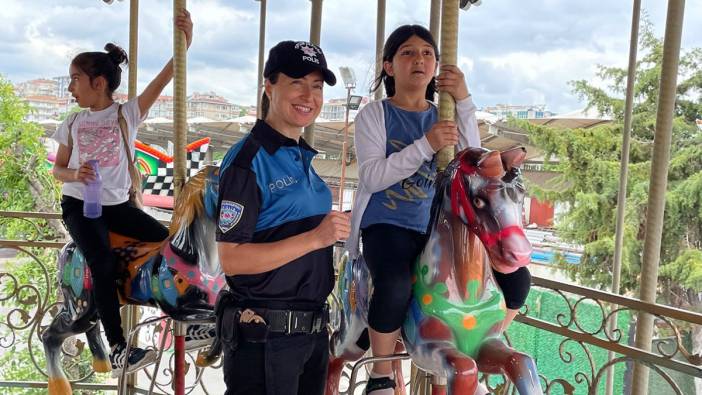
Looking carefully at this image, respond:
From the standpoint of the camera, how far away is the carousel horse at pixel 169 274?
6.47 feet

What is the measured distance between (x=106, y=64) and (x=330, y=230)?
1.61 m

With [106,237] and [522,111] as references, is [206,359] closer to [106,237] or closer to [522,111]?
[106,237]

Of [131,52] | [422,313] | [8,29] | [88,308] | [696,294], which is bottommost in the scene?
[696,294]

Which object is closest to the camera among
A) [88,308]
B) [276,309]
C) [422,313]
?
[276,309]

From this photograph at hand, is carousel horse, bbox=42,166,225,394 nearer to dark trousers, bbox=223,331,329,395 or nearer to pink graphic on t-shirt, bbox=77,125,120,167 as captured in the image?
pink graphic on t-shirt, bbox=77,125,120,167

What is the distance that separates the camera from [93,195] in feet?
7.52

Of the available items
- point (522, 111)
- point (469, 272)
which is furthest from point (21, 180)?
point (522, 111)

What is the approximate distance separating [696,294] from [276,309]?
11551 mm

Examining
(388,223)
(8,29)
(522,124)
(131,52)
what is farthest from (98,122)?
(522,124)

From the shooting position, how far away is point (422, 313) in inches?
61.2

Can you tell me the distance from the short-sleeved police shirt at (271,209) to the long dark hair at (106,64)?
133 centimetres

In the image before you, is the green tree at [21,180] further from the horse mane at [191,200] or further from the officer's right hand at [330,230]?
the officer's right hand at [330,230]

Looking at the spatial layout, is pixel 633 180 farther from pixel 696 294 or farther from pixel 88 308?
pixel 88 308

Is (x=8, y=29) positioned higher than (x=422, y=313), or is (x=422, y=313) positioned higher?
(x=8, y=29)
